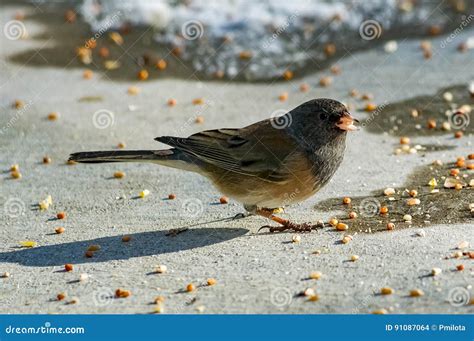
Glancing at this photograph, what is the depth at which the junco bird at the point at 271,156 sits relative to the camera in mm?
5719

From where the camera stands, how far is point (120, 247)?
5.71 metres

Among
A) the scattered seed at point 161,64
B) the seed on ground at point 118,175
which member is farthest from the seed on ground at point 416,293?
the scattered seed at point 161,64

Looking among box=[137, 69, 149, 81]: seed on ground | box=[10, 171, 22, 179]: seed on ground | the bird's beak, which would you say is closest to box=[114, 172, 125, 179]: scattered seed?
box=[10, 171, 22, 179]: seed on ground

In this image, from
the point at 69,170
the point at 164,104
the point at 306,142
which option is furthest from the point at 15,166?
the point at 306,142

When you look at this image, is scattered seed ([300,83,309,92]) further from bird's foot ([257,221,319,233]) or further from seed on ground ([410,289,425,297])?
seed on ground ([410,289,425,297])

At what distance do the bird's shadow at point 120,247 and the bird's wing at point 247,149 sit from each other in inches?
19.7

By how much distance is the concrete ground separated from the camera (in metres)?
4.84

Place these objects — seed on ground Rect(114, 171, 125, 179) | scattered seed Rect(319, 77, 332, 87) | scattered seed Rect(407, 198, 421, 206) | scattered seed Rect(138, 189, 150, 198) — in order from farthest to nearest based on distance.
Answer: scattered seed Rect(319, 77, 332, 87), seed on ground Rect(114, 171, 125, 179), scattered seed Rect(138, 189, 150, 198), scattered seed Rect(407, 198, 421, 206)

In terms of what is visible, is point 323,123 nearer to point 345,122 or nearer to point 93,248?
point 345,122

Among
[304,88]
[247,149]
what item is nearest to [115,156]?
[247,149]

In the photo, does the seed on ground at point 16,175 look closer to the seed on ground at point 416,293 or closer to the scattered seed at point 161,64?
the scattered seed at point 161,64

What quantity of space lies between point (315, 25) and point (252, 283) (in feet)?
19.0

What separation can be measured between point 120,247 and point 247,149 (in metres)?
1.14

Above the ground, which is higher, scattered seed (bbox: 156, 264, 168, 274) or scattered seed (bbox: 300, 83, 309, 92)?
scattered seed (bbox: 300, 83, 309, 92)
